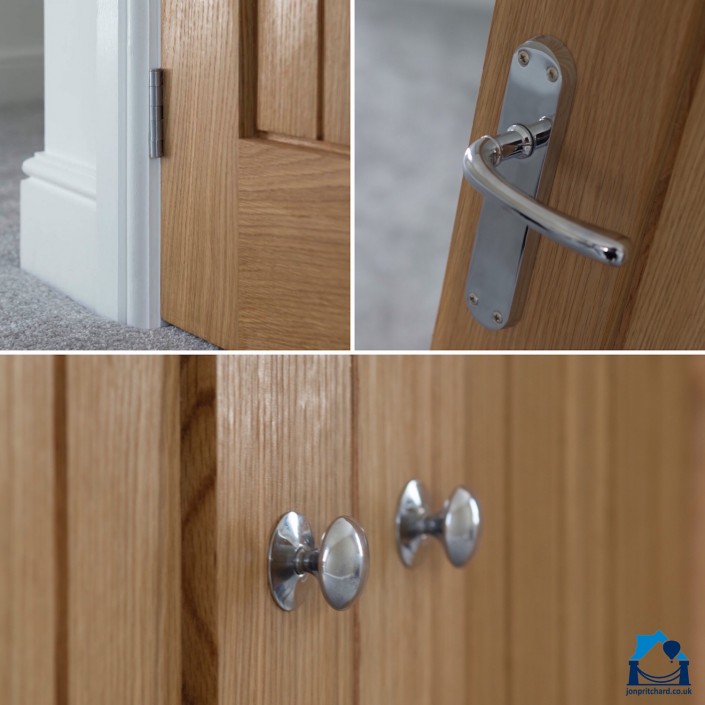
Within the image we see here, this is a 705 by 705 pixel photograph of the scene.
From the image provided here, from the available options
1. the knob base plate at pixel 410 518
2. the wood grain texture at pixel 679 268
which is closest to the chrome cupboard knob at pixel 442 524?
the knob base plate at pixel 410 518

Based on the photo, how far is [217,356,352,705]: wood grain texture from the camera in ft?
1.07

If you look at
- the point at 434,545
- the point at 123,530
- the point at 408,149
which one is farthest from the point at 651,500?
the point at 408,149

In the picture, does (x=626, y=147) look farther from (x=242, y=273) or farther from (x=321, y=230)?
(x=242, y=273)

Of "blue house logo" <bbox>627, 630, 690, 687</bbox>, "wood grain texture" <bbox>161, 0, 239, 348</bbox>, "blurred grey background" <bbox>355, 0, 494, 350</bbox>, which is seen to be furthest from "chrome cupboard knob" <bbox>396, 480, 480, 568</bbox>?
"blurred grey background" <bbox>355, 0, 494, 350</bbox>

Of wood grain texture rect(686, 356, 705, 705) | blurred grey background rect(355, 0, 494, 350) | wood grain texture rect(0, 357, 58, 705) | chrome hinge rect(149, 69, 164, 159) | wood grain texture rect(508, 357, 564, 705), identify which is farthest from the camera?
blurred grey background rect(355, 0, 494, 350)

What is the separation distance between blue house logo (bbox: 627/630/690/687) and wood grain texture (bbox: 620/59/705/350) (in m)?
0.29

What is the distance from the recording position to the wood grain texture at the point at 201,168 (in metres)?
0.75

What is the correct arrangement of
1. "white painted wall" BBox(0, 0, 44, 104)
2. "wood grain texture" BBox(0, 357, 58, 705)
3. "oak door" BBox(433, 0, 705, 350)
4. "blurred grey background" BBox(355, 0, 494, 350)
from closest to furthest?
"wood grain texture" BBox(0, 357, 58, 705), "oak door" BBox(433, 0, 705, 350), "blurred grey background" BBox(355, 0, 494, 350), "white painted wall" BBox(0, 0, 44, 104)

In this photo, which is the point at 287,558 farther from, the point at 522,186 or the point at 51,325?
the point at 51,325

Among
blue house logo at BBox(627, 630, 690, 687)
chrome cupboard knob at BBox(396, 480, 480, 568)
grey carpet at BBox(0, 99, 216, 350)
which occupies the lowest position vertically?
blue house logo at BBox(627, 630, 690, 687)

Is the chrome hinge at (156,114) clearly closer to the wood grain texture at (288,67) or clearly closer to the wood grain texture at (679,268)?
the wood grain texture at (288,67)

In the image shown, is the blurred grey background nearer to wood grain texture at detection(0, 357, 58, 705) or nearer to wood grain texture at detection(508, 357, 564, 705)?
wood grain texture at detection(508, 357, 564, 705)

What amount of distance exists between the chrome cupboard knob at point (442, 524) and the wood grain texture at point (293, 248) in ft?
0.82

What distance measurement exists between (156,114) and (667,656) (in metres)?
0.63
